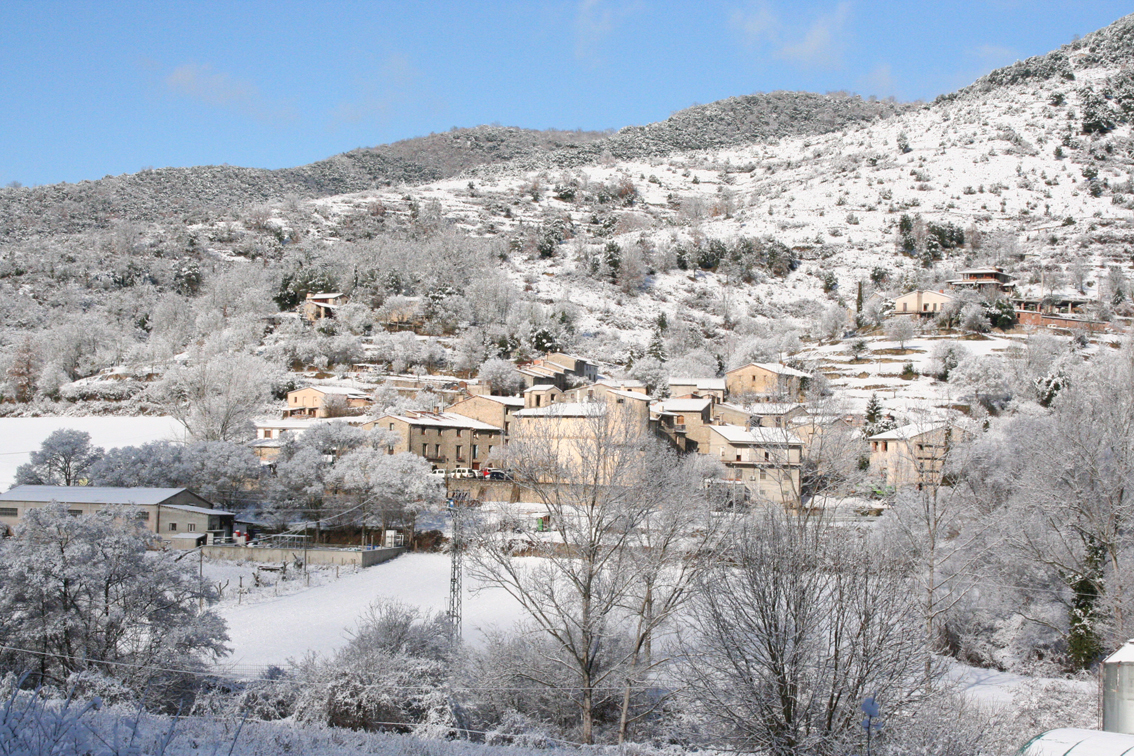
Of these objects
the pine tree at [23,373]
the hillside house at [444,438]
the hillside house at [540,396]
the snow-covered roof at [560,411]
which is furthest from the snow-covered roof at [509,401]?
the pine tree at [23,373]

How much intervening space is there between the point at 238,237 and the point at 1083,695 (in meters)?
108

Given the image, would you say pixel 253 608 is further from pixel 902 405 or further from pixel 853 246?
pixel 853 246

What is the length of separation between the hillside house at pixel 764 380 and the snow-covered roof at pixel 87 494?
36977mm

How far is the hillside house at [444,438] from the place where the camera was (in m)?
46.0

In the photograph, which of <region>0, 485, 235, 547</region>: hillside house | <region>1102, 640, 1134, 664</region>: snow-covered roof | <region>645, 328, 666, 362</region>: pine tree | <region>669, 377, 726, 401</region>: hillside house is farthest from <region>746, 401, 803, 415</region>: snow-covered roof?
<region>0, 485, 235, 547</region>: hillside house

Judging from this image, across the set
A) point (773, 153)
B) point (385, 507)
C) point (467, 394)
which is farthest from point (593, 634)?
point (773, 153)

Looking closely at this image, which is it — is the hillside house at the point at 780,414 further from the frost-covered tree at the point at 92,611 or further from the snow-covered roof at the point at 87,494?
the snow-covered roof at the point at 87,494

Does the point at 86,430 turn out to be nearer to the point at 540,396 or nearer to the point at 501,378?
the point at 501,378

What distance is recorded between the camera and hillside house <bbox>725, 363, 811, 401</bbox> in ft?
189

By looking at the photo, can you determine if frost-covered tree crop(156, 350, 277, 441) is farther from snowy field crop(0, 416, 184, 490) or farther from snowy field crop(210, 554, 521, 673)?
snowy field crop(210, 554, 521, 673)

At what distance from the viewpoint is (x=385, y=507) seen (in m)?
38.1

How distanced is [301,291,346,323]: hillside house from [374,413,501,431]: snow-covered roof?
31.5 metres

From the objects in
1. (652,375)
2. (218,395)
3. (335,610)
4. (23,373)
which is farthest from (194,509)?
(23,373)

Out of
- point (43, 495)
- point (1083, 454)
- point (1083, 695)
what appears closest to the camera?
point (1083, 695)
